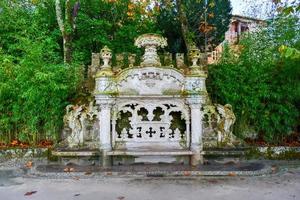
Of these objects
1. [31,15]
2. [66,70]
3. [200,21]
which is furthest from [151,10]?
[66,70]

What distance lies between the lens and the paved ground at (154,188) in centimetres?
533

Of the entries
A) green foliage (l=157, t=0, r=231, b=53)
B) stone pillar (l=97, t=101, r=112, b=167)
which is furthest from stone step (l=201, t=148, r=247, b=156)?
green foliage (l=157, t=0, r=231, b=53)

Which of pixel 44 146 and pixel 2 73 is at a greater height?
pixel 2 73

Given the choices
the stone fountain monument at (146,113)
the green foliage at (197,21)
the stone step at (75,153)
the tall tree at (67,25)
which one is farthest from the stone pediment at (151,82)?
the green foliage at (197,21)

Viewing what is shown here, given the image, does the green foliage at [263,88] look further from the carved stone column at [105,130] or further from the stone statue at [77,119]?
the stone statue at [77,119]

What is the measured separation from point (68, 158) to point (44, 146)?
45.6 inches

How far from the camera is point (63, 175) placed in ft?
21.6

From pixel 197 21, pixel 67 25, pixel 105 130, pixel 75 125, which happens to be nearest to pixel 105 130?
pixel 105 130

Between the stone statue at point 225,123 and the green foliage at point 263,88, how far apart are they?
69 cm

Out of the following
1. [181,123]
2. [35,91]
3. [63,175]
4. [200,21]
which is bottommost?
[63,175]

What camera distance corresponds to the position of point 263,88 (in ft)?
26.8

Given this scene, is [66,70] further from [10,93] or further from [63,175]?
[63,175]

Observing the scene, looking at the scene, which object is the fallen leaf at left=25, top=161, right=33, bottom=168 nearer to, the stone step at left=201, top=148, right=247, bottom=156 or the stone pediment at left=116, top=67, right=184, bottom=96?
the stone pediment at left=116, top=67, right=184, bottom=96

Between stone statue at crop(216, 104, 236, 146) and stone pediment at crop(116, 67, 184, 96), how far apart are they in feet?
3.27
